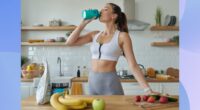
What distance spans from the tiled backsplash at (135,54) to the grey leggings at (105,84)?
2.08 meters

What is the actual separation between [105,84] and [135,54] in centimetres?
218

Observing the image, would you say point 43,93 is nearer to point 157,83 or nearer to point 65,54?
point 157,83

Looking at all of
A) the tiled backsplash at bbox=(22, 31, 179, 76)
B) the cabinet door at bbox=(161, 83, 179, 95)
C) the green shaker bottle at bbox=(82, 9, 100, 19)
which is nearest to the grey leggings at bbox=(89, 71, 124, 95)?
the green shaker bottle at bbox=(82, 9, 100, 19)

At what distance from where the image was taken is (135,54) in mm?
3967

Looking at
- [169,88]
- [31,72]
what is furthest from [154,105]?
[31,72]

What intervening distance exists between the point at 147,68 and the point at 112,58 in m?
2.14

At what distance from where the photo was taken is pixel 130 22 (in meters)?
3.76

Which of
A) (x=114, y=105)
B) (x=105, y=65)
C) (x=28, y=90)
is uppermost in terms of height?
(x=105, y=65)

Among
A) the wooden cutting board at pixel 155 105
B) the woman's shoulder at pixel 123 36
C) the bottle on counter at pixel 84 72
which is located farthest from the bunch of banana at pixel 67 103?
the bottle on counter at pixel 84 72

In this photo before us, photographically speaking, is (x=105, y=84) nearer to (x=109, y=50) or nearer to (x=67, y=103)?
(x=109, y=50)

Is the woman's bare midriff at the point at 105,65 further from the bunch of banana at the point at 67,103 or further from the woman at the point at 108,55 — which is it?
the bunch of banana at the point at 67,103

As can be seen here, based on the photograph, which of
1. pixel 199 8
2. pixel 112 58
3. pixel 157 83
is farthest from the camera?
pixel 157 83

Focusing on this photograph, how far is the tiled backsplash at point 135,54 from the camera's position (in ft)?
13.0

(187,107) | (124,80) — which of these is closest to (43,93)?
(187,107)
